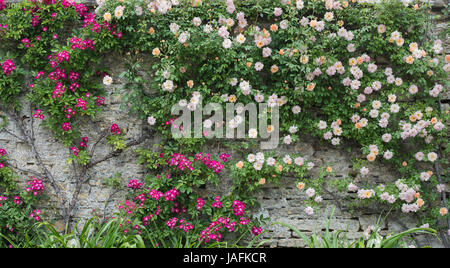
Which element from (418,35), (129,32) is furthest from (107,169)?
(418,35)

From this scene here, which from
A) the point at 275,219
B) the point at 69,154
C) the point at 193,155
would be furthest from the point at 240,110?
the point at 69,154

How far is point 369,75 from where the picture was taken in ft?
12.3

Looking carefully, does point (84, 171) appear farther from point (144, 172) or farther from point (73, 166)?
point (144, 172)

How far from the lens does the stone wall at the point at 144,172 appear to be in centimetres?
371

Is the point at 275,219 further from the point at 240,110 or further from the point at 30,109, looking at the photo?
the point at 30,109

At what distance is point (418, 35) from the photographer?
12.3ft

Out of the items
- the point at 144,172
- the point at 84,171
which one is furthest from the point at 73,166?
the point at 144,172

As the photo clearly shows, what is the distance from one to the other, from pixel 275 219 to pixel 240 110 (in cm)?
106

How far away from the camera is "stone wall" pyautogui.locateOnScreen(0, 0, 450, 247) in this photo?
3.71 m

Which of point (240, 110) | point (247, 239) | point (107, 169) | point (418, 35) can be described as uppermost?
point (418, 35)

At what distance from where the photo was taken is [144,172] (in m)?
3.79

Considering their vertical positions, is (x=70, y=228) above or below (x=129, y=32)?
below

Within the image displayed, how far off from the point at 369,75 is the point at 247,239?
1.91m

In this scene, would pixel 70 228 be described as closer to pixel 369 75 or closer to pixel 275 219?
pixel 275 219
